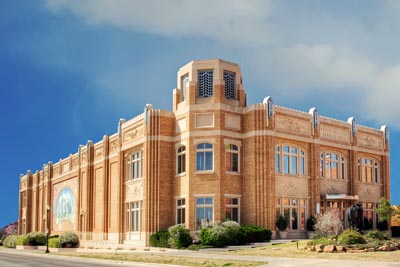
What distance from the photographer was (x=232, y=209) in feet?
143

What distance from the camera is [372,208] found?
174 feet

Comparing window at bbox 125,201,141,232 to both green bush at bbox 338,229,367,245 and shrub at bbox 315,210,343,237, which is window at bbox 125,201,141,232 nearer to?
shrub at bbox 315,210,343,237

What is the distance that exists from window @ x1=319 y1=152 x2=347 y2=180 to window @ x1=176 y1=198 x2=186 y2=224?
12102 millimetres

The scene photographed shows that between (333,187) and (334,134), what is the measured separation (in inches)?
179

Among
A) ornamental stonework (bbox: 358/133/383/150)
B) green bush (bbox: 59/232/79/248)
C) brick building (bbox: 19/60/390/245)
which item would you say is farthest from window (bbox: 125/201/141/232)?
ornamental stonework (bbox: 358/133/383/150)

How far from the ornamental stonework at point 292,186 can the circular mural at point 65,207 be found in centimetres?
3077

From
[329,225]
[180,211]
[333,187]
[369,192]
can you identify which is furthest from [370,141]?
[180,211]

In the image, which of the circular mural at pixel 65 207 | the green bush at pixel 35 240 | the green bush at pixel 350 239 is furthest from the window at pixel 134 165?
the green bush at pixel 350 239

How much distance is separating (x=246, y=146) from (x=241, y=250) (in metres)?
9.80

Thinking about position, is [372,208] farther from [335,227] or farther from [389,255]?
[389,255]

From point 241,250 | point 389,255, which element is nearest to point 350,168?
point 241,250

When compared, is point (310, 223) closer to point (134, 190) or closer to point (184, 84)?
point (134, 190)

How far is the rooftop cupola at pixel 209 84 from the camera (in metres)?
44.5

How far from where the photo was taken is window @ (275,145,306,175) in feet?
148
